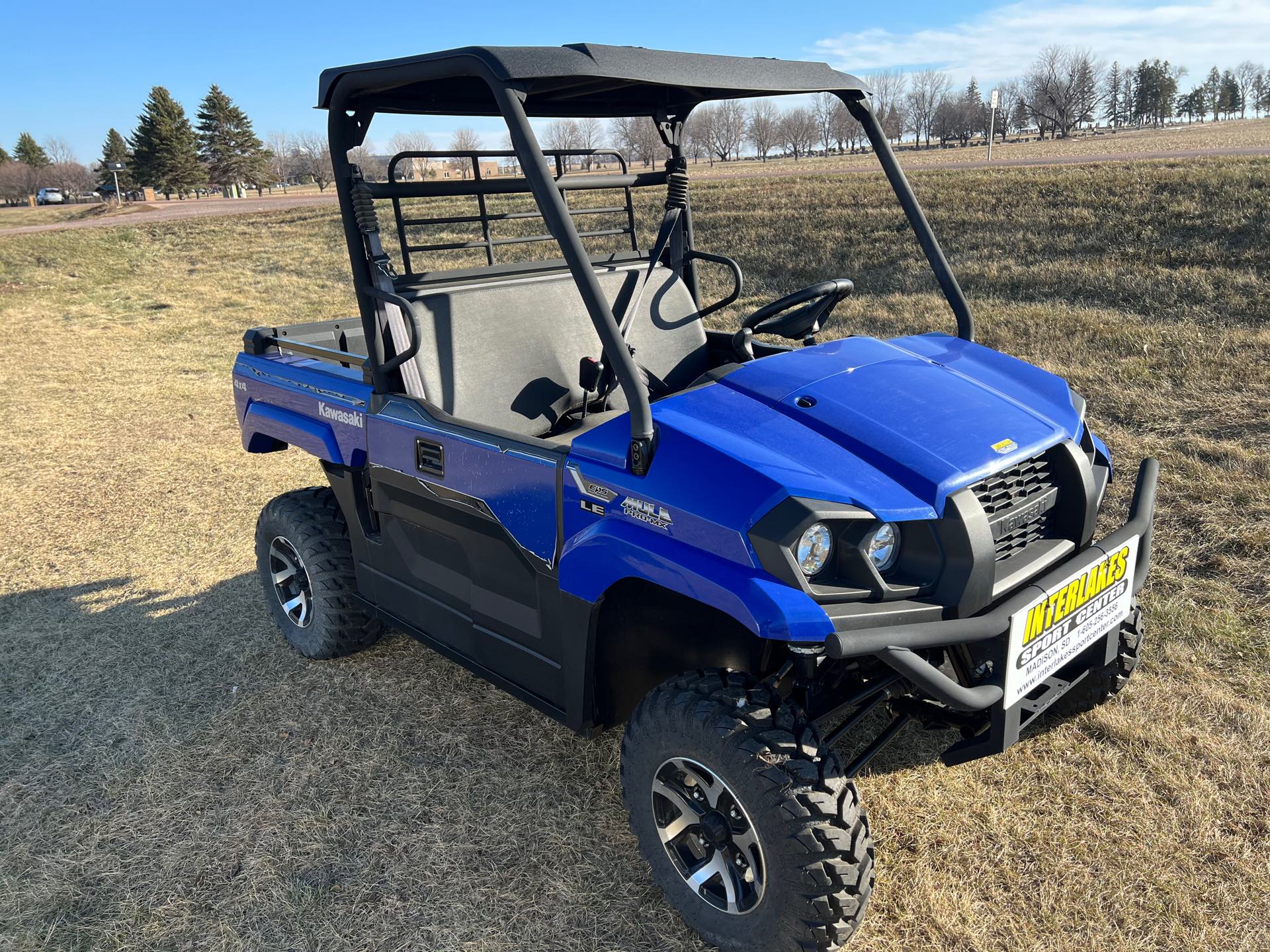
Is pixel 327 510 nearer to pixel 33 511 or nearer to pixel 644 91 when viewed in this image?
pixel 644 91

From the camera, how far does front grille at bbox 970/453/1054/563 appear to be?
7.18 feet

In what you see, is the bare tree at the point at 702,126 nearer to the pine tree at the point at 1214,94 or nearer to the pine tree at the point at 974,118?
the pine tree at the point at 974,118

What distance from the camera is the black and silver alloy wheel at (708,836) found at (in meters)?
2.12

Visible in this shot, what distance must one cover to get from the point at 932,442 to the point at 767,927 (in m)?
1.20

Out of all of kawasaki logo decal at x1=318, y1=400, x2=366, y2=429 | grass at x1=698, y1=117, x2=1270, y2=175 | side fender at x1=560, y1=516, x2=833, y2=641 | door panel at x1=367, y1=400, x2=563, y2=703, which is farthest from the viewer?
grass at x1=698, y1=117, x2=1270, y2=175

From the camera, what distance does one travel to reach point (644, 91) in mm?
3285

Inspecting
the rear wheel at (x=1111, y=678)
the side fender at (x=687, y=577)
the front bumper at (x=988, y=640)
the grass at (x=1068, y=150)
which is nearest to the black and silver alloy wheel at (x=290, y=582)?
the side fender at (x=687, y=577)

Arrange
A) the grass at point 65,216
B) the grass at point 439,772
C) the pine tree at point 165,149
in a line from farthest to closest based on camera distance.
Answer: the pine tree at point 165,149
the grass at point 65,216
the grass at point 439,772

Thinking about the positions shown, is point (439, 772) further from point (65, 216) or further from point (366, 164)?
point (65, 216)

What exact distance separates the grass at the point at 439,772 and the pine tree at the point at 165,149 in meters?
57.5

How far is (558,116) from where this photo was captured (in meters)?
3.58

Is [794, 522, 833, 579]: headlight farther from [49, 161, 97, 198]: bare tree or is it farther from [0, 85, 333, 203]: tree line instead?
[49, 161, 97, 198]: bare tree

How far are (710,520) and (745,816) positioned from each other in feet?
2.24

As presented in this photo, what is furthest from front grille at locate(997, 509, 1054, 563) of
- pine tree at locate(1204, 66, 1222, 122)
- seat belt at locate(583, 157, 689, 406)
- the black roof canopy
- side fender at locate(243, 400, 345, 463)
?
pine tree at locate(1204, 66, 1222, 122)
